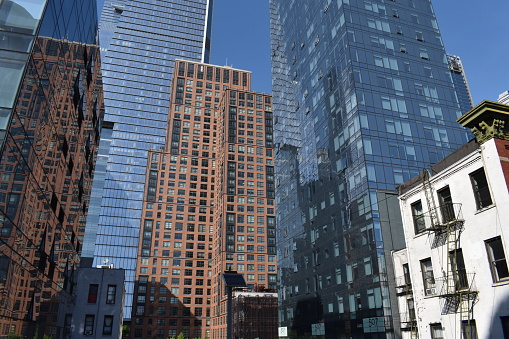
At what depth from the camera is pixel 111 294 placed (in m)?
46.8

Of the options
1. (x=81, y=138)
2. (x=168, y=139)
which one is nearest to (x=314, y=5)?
(x=81, y=138)

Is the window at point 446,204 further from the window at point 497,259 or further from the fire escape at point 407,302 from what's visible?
the fire escape at point 407,302

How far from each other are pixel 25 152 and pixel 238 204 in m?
107

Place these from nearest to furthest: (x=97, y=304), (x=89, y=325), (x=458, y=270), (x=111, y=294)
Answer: (x=458, y=270)
(x=89, y=325)
(x=97, y=304)
(x=111, y=294)

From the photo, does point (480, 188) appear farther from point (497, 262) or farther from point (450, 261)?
point (450, 261)

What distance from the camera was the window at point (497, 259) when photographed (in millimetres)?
18766

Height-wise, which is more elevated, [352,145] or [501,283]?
[352,145]

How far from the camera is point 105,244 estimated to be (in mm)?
173125

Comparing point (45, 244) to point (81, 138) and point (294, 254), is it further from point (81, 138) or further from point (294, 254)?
point (294, 254)

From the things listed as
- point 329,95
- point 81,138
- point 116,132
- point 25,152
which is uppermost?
point 116,132

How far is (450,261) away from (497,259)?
2.82 m

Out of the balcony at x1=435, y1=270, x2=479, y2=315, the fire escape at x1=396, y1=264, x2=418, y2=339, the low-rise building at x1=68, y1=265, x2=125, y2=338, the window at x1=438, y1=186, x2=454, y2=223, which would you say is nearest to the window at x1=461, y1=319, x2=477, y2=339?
the balcony at x1=435, y1=270, x2=479, y2=315

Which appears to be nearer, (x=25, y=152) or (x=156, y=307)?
(x=25, y=152)

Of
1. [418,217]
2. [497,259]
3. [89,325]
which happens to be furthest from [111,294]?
[497,259]
